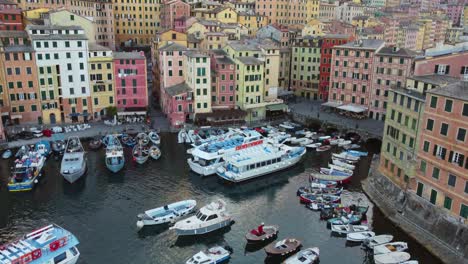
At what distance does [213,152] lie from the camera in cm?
7219

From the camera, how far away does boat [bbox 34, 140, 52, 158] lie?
7523cm

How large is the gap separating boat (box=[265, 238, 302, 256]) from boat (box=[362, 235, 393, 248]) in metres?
8.53

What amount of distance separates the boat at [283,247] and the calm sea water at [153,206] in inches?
61.4

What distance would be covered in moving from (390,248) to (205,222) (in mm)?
23506

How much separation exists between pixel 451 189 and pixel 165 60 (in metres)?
69.5

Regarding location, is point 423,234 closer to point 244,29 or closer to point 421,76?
point 421,76

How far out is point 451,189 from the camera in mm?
47219

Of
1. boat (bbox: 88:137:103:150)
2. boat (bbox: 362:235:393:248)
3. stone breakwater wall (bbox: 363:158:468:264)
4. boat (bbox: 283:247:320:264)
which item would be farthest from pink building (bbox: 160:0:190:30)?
boat (bbox: 362:235:393:248)

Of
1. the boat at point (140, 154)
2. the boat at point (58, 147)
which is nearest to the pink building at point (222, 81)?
the boat at point (140, 154)

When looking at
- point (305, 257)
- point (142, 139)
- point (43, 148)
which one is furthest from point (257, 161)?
point (43, 148)

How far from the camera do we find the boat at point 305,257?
1803 inches

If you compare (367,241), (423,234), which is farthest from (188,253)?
(423,234)

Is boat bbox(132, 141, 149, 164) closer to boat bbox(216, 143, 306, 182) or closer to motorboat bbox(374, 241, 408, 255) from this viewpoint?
boat bbox(216, 143, 306, 182)

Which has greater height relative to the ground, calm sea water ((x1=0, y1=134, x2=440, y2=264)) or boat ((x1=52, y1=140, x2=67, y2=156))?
boat ((x1=52, y1=140, x2=67, y2=156))
